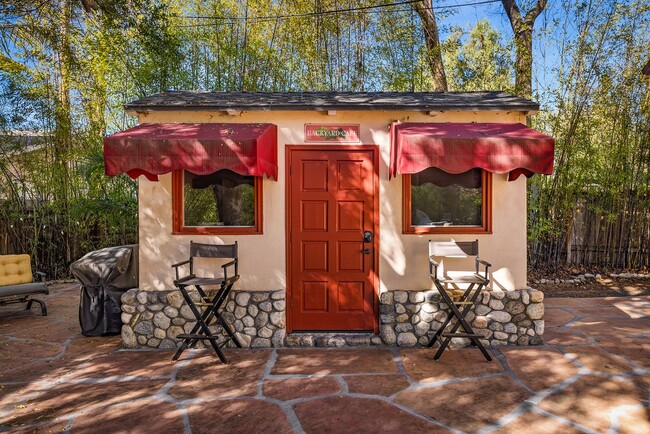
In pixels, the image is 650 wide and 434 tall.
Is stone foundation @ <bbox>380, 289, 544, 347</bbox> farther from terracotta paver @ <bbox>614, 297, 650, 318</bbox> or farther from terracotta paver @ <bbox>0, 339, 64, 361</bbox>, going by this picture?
terracotta paver @ <bbox>0, 339, 64, 361</bbox>

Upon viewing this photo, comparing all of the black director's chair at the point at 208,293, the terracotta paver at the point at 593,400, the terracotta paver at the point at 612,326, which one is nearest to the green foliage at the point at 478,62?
the terracotta paver at the point at 612,326

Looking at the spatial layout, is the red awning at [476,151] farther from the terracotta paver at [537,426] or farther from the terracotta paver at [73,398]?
the terracotta paver at [73,398]

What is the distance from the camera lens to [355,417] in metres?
3.21

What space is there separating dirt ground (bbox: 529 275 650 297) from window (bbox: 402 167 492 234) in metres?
3.80

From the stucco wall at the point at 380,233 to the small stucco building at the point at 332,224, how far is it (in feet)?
0.04

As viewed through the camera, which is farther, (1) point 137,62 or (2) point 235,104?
(1) point 137,62

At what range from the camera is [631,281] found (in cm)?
805

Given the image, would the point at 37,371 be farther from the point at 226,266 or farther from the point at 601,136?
the point at 601,136

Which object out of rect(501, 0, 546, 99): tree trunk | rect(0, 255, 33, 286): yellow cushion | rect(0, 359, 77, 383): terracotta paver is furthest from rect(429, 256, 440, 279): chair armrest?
rect(0, 255, 33, 286): yellow cushion

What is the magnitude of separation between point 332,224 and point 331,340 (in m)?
1.46

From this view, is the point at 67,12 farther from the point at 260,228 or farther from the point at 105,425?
the point at 105,425

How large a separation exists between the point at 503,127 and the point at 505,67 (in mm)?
4559

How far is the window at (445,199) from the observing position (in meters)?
5.00

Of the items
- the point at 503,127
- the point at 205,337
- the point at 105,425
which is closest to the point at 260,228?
the point at 205,337
